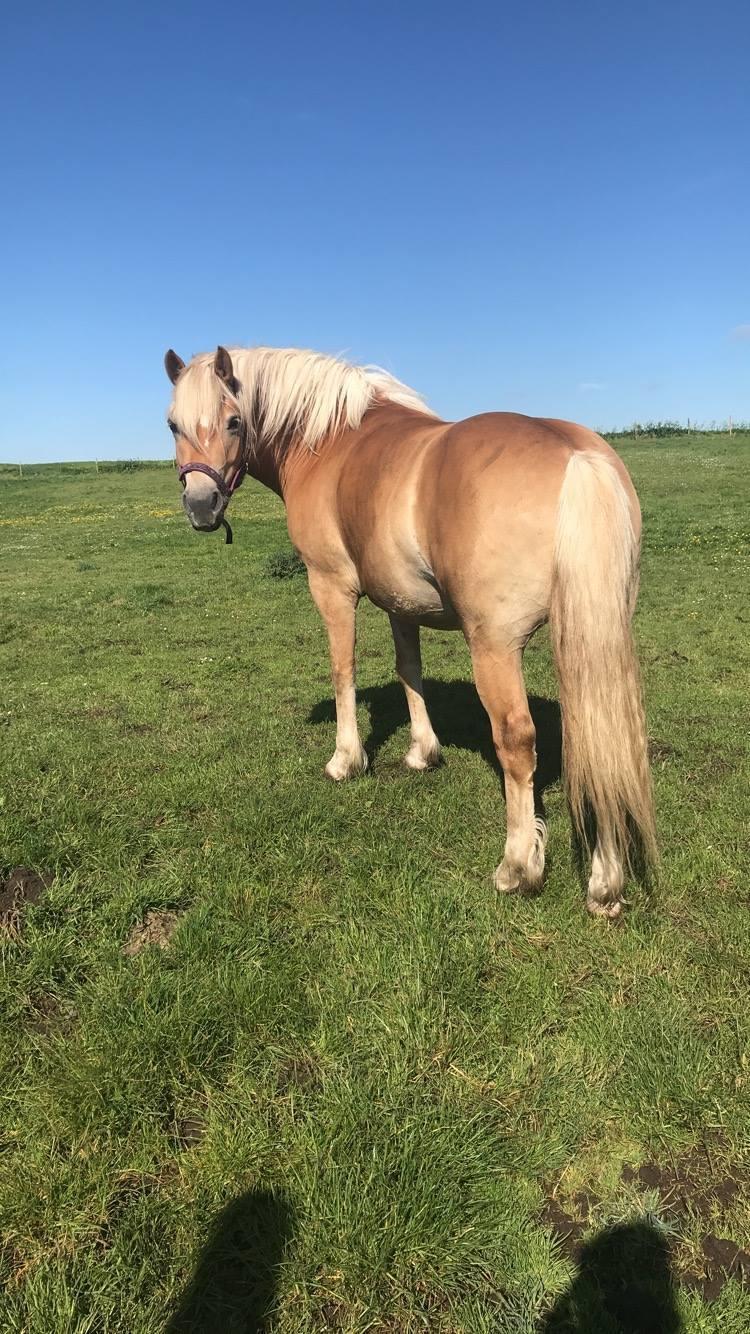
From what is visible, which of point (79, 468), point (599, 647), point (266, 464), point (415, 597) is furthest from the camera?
point (79, 468)

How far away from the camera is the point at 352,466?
4.56 meters

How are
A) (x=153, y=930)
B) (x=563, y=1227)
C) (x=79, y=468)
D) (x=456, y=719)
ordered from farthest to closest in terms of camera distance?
1. (x=79, y=468)
2. (x=456, y=719)
3. (x=153, y=930)
4. (x=563, y=1227)

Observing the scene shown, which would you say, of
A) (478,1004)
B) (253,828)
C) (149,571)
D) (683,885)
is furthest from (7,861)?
(149,571)

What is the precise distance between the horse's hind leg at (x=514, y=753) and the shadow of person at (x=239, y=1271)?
189cm

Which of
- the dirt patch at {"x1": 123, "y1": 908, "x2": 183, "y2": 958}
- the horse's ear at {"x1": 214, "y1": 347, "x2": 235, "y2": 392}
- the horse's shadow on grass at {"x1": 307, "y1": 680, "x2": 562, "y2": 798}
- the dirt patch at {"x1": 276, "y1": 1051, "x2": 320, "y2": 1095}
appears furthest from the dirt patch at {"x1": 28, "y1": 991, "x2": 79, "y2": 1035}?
the horse's ear at {"x1": 214, "y1": 347, "x2": 235, "y2": 392}

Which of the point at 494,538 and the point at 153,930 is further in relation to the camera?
the point at 153,930

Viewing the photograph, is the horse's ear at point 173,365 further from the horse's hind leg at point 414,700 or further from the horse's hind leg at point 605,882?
the horse's hind leg at point 605,882

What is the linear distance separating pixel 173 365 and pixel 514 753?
3462mm

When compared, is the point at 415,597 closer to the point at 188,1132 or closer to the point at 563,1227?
the point at 188,1132

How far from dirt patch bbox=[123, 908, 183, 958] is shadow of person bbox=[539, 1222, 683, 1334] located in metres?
2.03

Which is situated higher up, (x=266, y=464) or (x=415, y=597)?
(x=266, y=464)

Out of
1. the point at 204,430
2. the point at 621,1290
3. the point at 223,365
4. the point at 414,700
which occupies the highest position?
the point at 223,365

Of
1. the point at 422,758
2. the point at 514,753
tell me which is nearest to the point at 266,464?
the point at 422,758

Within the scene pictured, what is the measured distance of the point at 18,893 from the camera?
11.5 ft
